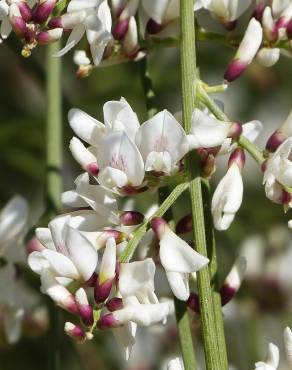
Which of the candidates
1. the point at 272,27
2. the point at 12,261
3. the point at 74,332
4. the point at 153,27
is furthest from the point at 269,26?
the point at 12,261

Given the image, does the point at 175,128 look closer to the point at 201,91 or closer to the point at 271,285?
the point at 201,91

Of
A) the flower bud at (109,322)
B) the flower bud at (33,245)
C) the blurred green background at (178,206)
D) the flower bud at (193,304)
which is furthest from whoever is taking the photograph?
the blurred green background at (178,206)

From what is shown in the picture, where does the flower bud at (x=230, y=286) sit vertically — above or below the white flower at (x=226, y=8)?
below

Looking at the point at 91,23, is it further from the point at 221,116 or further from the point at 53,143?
the point at 53,143

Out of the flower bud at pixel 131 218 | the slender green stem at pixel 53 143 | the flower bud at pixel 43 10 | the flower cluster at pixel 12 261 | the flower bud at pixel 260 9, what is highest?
the flower bud at pixel 43 10

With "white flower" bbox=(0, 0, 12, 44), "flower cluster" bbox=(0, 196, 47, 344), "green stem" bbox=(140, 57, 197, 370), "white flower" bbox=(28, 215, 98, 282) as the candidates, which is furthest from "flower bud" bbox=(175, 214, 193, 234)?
"flower cluster" bbox=(0, 196, 47, 344)

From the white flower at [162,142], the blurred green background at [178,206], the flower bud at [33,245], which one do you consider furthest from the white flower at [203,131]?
the blurred green background at [178,206]

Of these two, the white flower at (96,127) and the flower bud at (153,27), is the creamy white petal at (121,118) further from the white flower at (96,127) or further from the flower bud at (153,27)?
the flower bud at (153,27)
